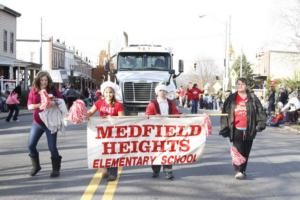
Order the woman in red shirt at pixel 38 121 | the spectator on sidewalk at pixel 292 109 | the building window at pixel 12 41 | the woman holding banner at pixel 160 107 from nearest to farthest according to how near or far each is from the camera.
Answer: the woman in red shirt at pixel 38 121
the woman holding banner at pixel 160 107
the spectator on sidewalk at pixel 292 109
the building window at pixel 12 41

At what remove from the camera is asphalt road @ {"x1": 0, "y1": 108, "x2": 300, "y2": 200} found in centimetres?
740

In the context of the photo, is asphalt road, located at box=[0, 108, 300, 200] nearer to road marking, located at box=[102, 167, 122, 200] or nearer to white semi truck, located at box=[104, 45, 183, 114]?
road marking, located at box=[102, 167, 122, 200]

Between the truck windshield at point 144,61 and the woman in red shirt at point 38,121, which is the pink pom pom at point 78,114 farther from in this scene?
the truck windshield at point 144,61

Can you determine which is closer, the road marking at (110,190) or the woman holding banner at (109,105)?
the road marking at (110,190)

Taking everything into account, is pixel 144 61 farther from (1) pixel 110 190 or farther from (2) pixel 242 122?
(1) pixel 110 190

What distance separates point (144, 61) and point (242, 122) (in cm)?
1183

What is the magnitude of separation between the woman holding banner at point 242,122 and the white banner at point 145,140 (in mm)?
392

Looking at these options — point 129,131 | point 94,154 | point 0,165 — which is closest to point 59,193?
point 94,154

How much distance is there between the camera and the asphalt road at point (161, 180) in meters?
7.40

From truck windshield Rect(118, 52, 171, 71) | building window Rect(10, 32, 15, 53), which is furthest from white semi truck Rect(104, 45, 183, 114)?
building window Rect(10, 32, 15, 53)

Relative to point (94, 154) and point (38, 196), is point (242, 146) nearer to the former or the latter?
point (94, 154)

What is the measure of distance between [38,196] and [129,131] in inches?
76.0

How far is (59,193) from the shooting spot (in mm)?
7441

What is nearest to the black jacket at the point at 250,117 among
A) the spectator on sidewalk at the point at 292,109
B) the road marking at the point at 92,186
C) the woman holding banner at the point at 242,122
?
the woman holding banner at the point at 242,122
